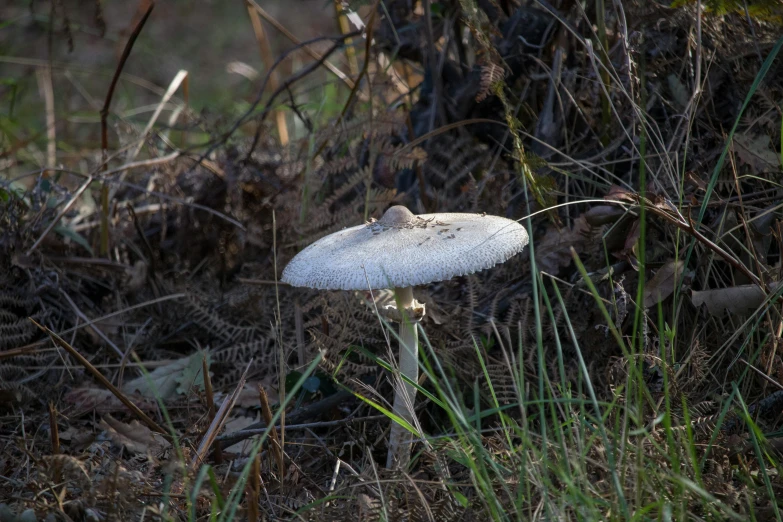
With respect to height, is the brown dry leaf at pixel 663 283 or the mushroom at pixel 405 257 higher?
the mushroom at pixel 405 257

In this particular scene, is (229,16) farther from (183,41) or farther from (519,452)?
(519,452)

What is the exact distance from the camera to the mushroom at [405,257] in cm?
200

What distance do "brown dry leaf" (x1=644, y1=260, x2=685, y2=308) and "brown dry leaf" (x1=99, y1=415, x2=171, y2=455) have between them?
199cm

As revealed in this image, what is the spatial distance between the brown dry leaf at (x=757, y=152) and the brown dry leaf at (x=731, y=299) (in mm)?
592

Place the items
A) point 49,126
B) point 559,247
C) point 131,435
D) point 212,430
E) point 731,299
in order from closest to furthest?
point 212,430 → point 731,299 → point 131,435 → point 559,247 → point 49,126

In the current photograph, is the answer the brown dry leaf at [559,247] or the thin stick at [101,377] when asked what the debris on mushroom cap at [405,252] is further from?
the thin stick at [101,377]

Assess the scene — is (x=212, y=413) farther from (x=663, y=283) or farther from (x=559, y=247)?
(x=663, y=283)

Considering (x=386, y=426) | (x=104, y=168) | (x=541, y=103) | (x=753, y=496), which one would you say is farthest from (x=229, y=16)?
(x=753, y=496)

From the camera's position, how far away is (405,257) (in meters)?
2.06

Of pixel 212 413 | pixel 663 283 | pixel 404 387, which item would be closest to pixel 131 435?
pixel 212 413

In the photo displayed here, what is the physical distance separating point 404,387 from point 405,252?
50cm

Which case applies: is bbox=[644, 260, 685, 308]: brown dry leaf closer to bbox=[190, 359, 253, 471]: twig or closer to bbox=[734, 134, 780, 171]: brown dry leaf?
bbox=[734, 134, 780, 171]: brown dry leaf

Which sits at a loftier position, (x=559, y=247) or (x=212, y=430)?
(x=559, y=247)

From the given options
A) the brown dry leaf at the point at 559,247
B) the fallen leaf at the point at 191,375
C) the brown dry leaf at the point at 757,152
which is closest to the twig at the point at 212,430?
the fallen leaf at the point at 191,375
